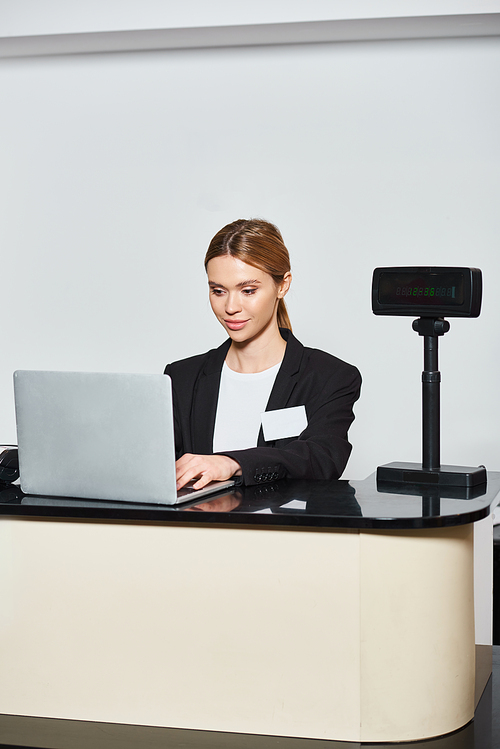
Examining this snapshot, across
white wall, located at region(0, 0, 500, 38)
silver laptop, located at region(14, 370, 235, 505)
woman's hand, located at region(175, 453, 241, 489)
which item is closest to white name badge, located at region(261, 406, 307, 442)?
woman's hand, located at region(175, 453, 241, 489)

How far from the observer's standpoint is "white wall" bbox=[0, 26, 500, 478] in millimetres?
4344

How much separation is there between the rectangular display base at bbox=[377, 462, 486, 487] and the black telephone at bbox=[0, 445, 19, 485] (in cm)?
88

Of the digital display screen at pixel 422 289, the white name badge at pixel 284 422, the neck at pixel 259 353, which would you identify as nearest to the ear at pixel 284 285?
the neck at pixel 259 353

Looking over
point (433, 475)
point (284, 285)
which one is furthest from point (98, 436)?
point (284, 285)

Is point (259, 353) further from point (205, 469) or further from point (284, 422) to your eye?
point (205, 469)

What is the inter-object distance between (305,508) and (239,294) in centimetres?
99

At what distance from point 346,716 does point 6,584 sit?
0.76 meters

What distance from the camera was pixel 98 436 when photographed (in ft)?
5.65

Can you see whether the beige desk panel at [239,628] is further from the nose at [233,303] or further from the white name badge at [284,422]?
the nose at [233,303]

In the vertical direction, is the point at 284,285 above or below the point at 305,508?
above

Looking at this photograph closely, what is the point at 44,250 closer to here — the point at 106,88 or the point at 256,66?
the point at 106,88

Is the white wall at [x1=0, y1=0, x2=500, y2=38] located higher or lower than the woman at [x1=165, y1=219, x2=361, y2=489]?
higher

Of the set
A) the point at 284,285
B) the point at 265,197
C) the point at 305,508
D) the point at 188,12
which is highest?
the point at 188,12

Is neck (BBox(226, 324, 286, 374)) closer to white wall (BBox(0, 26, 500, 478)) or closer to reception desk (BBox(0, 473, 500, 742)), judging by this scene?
reception desk (BBox(0, 473, 500, 742))
